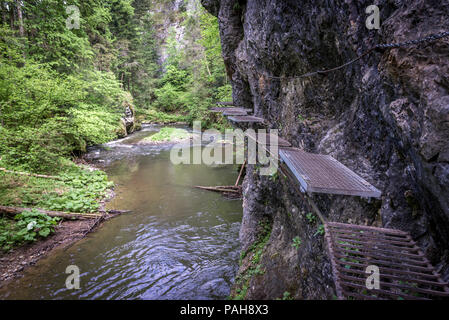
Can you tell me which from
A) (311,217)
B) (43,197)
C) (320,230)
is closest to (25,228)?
(43,197)

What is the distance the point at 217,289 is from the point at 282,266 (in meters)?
2.06

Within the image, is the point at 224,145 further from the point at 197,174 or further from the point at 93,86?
the point at 93,86

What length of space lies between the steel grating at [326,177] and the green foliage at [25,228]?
24.8 feet

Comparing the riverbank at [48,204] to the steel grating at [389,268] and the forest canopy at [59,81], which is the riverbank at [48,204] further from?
the steel grating at [389,268]

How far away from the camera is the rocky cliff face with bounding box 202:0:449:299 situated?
198cm

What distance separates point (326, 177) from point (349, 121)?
131 centimetres

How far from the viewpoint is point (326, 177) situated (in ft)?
8.93

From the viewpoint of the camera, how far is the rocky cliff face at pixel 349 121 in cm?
198

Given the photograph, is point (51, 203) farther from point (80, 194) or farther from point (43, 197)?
point (80, 194)

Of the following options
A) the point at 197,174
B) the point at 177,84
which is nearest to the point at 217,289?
the point at 197,174

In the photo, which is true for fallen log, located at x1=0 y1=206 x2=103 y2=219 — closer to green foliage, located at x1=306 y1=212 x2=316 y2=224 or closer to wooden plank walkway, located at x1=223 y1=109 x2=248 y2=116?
wooden plank walkway, located at x1=223 y1=109 x2=248 y2=116

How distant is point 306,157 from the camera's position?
3459mm

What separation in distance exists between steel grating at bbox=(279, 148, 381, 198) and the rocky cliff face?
232 mm

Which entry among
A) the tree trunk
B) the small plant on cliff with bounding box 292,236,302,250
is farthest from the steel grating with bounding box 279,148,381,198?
the tree trunk
